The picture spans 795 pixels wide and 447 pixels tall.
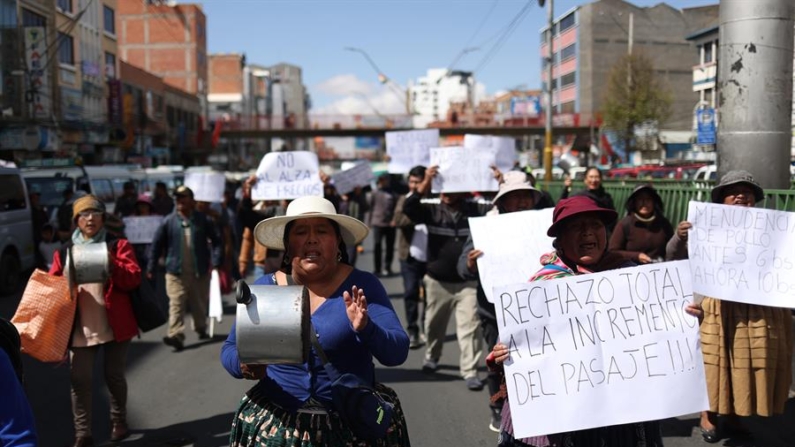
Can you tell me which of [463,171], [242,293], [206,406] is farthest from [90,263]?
[463,171]

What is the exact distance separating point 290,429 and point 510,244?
2.80 metres

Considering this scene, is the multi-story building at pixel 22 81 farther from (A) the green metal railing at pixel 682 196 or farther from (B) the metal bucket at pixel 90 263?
(B) the metal bucket at pixel 90 263

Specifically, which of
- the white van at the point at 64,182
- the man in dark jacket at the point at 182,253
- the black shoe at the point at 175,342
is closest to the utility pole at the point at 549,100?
the white van at the point at 64,182

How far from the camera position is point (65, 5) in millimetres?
32906

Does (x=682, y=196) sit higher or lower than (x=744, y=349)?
higher

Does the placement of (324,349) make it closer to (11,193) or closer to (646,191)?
(646,191)

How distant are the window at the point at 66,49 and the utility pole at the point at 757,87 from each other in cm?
3074

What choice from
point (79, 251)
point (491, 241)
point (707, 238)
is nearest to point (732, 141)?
point (707, 238)

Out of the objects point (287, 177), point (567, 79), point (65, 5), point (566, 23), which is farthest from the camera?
point (567, 79)

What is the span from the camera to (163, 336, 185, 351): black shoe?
8.61 metres

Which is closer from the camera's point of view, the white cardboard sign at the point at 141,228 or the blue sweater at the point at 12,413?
the blue sweater at the point at 12,413

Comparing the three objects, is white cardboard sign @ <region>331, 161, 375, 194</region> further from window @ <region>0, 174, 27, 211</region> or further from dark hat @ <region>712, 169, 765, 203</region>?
dark hat @ <region>712, 169, 765, 203</region>

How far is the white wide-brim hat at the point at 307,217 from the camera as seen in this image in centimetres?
303

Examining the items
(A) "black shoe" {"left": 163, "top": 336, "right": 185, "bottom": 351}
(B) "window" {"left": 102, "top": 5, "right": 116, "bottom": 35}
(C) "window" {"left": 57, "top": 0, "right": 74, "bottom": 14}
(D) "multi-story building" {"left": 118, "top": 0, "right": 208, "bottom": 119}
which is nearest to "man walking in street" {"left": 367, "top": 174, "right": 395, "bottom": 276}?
(A) "black shoe" {"left": 163, "top": 336, "right": 185, "bottom": 351}
